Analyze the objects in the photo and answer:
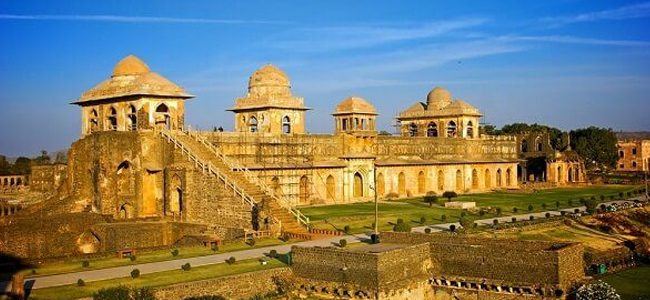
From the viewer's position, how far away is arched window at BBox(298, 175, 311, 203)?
62.4 m

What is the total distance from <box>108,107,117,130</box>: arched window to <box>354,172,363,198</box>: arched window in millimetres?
20719

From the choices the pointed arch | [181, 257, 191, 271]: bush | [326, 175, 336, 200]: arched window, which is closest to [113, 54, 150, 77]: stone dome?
[326, 175, 336, 200]: arched window

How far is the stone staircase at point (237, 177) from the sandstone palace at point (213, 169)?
0.30 ft

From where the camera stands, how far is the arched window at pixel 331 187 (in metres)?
64.6

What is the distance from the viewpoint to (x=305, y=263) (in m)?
34.6

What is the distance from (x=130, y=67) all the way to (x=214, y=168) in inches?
689

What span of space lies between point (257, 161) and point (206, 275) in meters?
27.3

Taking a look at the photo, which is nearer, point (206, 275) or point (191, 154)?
point (206, 275)

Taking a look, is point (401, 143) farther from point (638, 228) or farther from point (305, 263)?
point (305, 263)

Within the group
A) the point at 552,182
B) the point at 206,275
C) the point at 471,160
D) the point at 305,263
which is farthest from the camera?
the point at 552,182

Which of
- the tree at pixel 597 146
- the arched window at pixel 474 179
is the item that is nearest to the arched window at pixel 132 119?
the arched window at pixel 474 179

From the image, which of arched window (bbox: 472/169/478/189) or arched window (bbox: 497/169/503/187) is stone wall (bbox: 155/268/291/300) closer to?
arched window (bbox: 472/169/478/189)

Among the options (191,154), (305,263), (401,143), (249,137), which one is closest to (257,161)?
(249,137)

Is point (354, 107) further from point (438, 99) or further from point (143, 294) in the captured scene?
point (143, 294)
